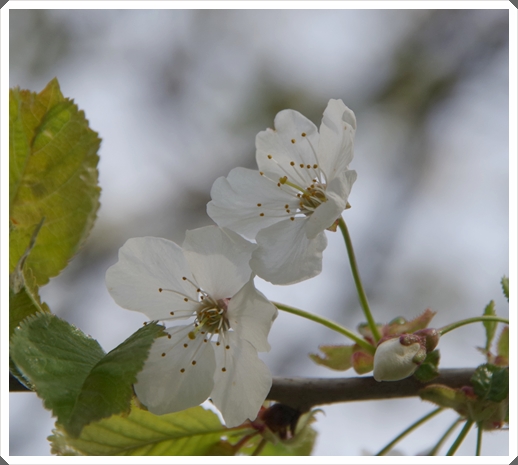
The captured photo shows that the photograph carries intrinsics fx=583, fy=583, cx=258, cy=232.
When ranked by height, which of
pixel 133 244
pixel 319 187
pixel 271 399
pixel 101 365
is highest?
pixel 319 187

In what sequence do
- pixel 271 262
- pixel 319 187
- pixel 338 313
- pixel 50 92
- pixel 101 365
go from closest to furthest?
Result: pixel 101 365, pixel 271 262, pixel 50 92, pixel 319 187, pixel 338 313

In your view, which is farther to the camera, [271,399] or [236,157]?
[236,157]

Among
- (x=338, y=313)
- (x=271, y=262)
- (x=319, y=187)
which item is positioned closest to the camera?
(x=271, y=262)

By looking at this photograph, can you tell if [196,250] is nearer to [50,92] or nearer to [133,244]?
[133,244]

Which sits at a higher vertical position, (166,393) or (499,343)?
(499,343)

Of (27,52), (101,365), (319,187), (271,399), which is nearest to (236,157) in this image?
(27,52)

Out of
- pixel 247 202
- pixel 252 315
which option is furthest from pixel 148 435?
pixel 247 202

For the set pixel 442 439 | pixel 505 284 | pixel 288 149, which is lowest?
pixel 442 439

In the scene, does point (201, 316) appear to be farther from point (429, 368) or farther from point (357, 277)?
point (429, 368)
